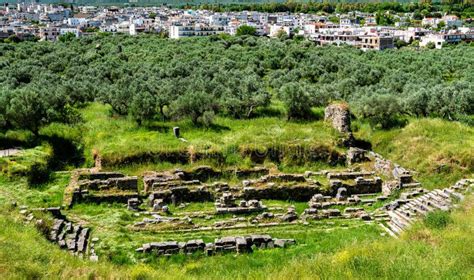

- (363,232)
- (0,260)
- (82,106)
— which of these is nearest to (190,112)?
(82,106)

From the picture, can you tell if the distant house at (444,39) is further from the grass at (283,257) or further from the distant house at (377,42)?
the grass at (283,257)

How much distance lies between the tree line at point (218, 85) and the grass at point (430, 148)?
2.20m

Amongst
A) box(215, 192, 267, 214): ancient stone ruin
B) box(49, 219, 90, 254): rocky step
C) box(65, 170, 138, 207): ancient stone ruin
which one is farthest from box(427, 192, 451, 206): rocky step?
box(49, 219, 90, 254): rocky step

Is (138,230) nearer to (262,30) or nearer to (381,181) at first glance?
(381,181)

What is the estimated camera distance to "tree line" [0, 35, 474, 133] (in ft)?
95.5

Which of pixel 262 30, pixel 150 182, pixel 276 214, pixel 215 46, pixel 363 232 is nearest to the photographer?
pixel 363 232

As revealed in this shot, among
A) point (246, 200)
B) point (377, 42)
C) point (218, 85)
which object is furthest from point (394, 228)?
point (377, 42)

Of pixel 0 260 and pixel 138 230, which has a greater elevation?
pixel 0 260

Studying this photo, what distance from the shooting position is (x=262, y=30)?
142 meters

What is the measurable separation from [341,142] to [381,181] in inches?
157

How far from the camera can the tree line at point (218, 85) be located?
95.5 feet

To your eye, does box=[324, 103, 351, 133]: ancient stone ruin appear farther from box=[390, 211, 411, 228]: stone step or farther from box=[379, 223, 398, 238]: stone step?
box=[379, 223, 398, 238]: stone step

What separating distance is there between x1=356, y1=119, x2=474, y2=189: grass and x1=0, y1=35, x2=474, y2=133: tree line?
2.20m

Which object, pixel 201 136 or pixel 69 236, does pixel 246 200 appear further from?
pixel 69 236
